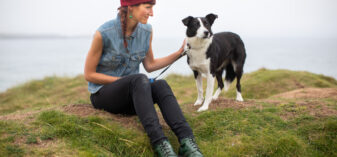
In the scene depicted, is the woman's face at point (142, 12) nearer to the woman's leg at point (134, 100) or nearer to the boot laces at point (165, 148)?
the woman's leg at point (134, 100)

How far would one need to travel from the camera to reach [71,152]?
2615 mm

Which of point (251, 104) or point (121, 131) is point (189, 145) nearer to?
point (121, 131)

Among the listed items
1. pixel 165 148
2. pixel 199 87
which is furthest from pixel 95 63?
pixel 199 87

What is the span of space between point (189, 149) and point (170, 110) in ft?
1.37

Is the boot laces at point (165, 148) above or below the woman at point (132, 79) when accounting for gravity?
below

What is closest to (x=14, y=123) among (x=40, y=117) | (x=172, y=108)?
(x=40, y=117)

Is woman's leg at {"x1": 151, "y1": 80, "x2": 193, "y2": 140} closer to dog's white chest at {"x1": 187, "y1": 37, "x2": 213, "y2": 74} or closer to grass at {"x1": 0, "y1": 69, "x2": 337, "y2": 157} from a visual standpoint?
grass at {"x1": 0, "y1": 69, "x2": 337, "y2": 157}

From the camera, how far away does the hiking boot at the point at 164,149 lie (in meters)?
2.56

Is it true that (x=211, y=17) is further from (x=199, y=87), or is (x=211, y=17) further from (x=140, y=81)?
(x=140, y=81)

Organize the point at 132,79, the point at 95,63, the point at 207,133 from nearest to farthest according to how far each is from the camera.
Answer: the point at 132,79
the point at 95,63
the point at 207,133

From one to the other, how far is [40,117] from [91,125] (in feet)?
1.94

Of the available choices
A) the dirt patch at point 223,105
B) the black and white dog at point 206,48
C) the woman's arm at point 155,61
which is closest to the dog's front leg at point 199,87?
the black and white dog at point 206,48

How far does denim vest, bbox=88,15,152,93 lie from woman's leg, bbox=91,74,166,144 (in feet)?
0.59

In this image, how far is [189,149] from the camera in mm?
2625
